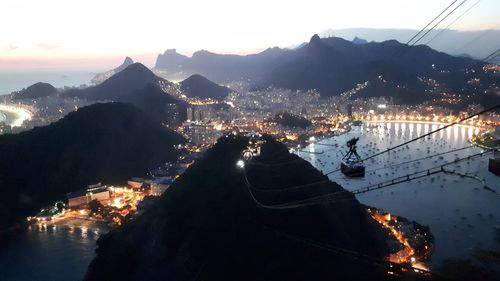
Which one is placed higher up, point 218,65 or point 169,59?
point 169,59

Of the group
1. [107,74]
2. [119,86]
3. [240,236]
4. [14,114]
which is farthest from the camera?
[107,74]

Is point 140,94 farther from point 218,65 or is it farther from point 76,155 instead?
point 218,65

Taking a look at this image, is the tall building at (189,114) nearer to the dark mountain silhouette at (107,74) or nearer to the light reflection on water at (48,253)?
the light reflection on water at (48,253)

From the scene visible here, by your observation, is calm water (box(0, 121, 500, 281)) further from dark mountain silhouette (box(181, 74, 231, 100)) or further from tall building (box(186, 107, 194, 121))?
dark mountain silhouette (box(181, 74, 231, 100))

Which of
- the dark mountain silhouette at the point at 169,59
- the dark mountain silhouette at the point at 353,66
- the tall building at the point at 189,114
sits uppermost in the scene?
the dark mountain silhouette at the point at 169,59

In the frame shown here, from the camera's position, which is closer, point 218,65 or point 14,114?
point 14,114

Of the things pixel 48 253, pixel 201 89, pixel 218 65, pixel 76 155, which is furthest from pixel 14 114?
pixel 218 65

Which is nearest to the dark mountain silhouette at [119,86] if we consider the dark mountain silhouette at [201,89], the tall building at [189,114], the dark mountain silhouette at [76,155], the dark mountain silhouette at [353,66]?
the dark mountain silhouette at [201,89]
